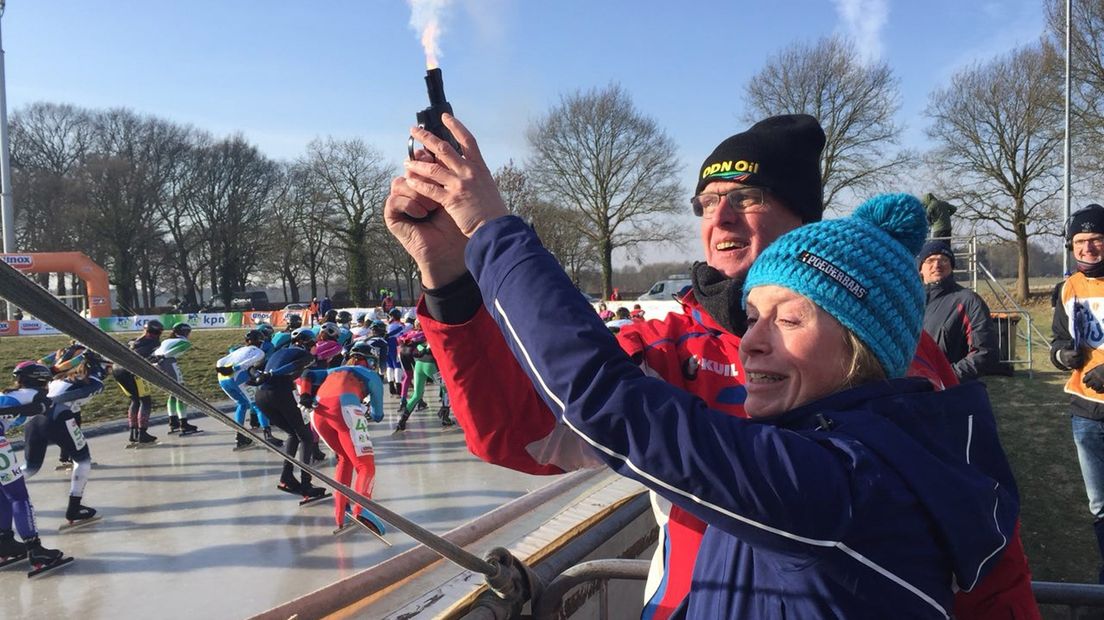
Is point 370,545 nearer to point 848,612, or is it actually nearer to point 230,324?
point 848,612

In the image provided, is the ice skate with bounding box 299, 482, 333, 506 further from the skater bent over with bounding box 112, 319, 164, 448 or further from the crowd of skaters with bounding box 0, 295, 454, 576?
the skater bent over with bounding box 112, 319, 164, 448

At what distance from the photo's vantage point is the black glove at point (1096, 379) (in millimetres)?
3691

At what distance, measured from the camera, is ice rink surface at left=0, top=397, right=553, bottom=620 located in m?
4.92

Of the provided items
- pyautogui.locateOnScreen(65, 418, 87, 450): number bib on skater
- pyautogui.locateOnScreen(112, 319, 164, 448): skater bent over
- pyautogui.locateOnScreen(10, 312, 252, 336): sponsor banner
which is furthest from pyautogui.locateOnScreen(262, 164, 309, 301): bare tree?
pyautogui.locateOnScreen(65, 418, 87, 450): number bib on skater

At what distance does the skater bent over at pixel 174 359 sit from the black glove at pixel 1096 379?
10138 mm

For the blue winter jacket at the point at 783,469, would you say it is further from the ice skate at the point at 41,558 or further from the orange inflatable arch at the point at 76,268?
the orange inflatable arch at the point at 76,268

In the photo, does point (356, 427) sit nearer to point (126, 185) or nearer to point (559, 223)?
point (559, 223)

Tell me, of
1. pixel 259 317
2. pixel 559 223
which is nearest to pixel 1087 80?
pixel 559 223

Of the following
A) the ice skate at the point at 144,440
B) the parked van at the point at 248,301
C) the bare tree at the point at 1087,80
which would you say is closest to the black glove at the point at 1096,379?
the ice skate at the point at 144,440

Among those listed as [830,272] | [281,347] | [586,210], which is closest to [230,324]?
[586,210]

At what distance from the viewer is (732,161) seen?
168cm

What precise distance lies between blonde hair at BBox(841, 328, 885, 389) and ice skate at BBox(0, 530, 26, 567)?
6901mm

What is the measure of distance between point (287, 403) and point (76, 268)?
25267 mm

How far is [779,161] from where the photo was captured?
1.64 m
